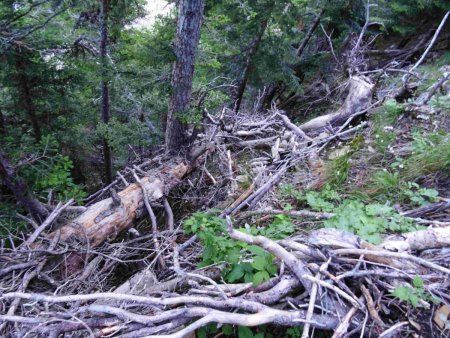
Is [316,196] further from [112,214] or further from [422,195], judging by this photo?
[112,214]

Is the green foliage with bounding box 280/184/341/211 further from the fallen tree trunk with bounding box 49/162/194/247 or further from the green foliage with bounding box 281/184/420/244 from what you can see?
the fallen tree trunk with bounding box 49/162/194/247

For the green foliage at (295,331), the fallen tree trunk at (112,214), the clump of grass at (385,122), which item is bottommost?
the fallen tree trunk at (112,214)

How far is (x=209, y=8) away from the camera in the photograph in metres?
6.46

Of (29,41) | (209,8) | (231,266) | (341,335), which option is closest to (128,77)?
(29,41)

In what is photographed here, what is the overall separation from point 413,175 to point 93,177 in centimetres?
735

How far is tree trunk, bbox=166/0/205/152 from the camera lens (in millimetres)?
4074

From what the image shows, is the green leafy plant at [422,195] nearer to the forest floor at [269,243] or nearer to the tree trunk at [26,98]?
the forest floor at [269,243]

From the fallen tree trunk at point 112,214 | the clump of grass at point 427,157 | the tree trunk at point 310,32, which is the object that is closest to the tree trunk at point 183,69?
the fallen tree trunk at point 112,214

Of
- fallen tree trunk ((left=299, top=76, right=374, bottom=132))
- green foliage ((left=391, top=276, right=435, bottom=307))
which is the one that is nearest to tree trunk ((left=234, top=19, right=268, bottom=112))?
fallen tree trunk ((left=299, top=76, right=374, bottom=132))

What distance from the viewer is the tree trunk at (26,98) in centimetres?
523

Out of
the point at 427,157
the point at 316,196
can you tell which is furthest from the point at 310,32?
the point at 316,196

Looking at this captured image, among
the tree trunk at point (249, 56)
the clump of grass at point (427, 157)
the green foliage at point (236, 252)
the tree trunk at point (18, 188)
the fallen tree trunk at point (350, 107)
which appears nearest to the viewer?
the green foliage at point (236, 252)

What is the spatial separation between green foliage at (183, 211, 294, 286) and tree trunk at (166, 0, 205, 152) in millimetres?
2304

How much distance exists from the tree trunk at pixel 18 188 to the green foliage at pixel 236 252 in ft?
7.63
